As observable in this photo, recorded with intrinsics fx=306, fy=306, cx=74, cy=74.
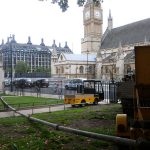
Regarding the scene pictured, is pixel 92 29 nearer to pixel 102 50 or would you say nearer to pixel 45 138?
pixel 102 50

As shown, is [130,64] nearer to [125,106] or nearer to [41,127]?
[125,106]

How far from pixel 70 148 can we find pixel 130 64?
74436 millimetres

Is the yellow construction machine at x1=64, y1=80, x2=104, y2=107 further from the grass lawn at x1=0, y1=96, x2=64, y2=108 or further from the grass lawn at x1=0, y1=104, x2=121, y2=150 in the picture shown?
the grass lawn at x1=0, y1=104, x2=121, y2=150

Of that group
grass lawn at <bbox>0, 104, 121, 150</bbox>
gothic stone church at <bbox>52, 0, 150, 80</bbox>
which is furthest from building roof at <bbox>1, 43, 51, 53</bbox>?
grass lawn at <bbox>0, 104, 121, 150</bbox>

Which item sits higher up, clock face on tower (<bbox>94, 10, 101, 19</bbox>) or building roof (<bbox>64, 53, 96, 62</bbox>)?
clock face on tower (<bbox>94, 10, 101, 19</bbox>)

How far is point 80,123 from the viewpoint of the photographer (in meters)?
13.6

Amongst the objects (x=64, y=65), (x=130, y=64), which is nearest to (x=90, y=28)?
(x=64, y=65)

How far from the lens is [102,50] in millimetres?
105500

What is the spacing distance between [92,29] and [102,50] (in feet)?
45.9

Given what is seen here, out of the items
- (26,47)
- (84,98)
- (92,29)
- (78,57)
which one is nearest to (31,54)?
(26,47)

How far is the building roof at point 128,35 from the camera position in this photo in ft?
298

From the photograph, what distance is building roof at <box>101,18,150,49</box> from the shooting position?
9093 centimetres

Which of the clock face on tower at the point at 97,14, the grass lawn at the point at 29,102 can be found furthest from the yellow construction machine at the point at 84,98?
the clock face on tower at the point at 97,14

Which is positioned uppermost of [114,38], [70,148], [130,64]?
[114,38]
